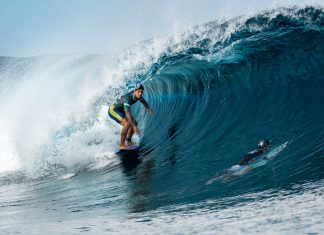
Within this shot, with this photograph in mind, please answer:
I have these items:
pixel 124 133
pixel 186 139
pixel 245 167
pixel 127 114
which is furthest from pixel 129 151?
pixel 245 167

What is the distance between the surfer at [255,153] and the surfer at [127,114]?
338 centimetres

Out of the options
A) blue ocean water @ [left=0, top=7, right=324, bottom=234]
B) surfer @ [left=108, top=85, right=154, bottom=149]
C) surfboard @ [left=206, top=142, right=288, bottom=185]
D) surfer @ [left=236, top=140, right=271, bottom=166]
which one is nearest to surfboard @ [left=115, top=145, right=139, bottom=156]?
surfer @ [left=108, top=85, right=154, bottom=149]

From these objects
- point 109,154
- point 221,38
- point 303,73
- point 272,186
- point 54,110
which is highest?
point 221,38

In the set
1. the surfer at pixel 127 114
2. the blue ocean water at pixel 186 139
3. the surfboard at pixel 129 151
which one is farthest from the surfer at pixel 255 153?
the surfboard at pixel 129 151

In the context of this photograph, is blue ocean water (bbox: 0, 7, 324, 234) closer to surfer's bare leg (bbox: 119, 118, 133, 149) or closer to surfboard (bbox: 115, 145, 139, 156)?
surfboard (bbox: 115, 145, 139, 156)

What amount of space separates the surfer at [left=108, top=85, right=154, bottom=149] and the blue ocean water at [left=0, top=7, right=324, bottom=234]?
49cm

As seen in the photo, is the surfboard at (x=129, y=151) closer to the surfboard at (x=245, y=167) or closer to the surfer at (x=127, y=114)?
the surfer at (x=127, y=114)

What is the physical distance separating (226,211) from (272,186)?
0.86 m

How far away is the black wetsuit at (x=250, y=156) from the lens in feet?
15.7

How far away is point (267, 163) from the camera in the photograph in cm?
449

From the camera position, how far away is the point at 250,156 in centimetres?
498

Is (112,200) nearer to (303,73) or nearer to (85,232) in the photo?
(85,232)

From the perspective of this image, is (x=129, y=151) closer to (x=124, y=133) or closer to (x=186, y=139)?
(x=124, y=133)

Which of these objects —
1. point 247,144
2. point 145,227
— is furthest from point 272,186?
point 247,144
